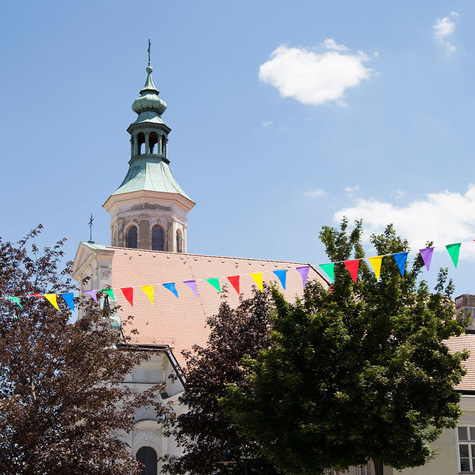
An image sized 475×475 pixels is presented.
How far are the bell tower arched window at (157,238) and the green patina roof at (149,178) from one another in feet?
8.47

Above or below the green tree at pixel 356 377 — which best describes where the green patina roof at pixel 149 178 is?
above


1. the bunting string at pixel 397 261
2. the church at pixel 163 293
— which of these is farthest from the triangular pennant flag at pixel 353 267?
the church at pixel 163 293

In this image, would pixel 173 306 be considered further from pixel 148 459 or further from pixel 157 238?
pixel 157 238

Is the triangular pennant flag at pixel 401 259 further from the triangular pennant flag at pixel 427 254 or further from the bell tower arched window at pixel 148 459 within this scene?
the bell tower arched window at pixel 148 459

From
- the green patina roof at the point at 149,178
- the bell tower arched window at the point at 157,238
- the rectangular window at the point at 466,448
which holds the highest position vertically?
the green patina roof at the point at 149,178

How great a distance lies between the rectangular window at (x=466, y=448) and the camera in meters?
22.0

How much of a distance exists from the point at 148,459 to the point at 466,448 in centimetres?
1300

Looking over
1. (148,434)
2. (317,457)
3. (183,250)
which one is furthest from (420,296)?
(183,250)

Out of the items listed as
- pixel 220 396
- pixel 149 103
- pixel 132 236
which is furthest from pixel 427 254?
pixel 149 103

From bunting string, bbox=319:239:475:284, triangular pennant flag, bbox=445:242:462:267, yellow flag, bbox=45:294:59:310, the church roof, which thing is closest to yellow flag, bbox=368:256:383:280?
bunting string, bbox=319:239:475:284

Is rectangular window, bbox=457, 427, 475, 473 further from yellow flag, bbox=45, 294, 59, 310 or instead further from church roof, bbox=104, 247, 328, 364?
yellow flag, bbox=45, 294, 59, 310

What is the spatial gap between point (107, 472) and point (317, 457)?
4.95m

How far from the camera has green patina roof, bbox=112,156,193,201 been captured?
5325 centimetres

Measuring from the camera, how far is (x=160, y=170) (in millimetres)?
54812
